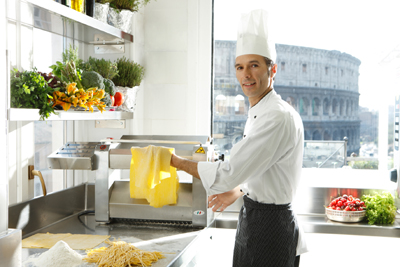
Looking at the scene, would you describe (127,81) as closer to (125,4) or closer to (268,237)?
(125,4)

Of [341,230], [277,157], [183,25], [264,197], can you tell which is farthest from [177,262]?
[183,25]

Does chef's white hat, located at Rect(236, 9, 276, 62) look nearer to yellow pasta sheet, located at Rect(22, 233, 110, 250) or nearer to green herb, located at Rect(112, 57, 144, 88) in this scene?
green herb, located at Rect(112, 57, 144, 88)

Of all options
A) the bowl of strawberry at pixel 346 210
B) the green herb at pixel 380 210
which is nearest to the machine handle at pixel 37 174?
the bowl of strawberry at pixel 346 210

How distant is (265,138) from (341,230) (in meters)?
1.10

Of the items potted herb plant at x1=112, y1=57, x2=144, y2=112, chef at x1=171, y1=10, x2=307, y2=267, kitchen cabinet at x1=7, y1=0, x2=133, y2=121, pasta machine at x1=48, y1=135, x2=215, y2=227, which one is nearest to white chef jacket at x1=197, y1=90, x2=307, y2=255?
chef at x1=171, y1=10, x2=307, y2=267

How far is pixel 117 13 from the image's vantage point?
2.30m

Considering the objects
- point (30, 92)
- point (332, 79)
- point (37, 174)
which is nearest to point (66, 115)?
point (30, 92)

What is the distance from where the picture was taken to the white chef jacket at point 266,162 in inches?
62.4

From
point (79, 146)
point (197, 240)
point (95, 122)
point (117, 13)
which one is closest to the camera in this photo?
point (197, 240)

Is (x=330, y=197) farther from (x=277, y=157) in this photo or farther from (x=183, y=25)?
(x=183, y=25)

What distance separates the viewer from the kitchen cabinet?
159 centimetres

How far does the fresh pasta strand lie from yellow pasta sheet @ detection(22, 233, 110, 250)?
0.50 ft

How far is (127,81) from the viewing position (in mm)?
2434

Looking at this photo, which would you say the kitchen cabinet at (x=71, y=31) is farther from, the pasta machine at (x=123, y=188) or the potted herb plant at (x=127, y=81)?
the pasta machine at (x=123, y=188)
